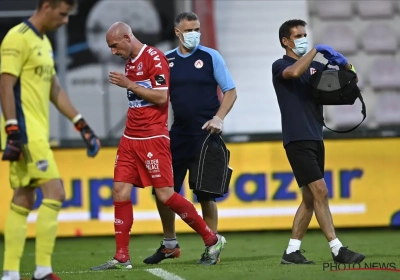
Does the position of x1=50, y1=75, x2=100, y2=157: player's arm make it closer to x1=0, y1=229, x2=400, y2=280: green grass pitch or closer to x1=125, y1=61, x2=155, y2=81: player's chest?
x1=0, y1=229, x2=400, y2=280: green grass pitch

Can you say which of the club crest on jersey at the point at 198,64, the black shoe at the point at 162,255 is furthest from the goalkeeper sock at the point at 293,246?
the club crest on jersey at the point at 198,64

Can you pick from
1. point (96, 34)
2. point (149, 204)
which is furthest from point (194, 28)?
point (96, 34)

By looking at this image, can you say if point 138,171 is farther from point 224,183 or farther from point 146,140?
point 224,183

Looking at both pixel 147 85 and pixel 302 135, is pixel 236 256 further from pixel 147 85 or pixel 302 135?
pixel 147 85

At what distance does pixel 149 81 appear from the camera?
7.49m

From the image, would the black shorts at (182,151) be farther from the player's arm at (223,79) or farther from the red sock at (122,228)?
the red sock at (122,228)

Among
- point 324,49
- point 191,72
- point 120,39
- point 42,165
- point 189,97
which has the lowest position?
point 42,165

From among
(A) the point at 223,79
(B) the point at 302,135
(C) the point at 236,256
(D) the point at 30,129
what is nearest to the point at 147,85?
(A) the point at 223,79

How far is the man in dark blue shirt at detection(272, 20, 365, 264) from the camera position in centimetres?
744

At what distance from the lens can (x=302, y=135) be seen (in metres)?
7.50

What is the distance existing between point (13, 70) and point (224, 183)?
2884 millimetres

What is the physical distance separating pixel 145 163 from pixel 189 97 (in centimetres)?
90

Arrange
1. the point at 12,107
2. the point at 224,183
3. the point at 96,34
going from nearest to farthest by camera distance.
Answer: the point at 12,107 < the point at 224,183 < the point at 96,34

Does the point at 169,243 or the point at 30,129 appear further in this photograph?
the point at 169,243
